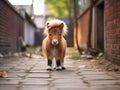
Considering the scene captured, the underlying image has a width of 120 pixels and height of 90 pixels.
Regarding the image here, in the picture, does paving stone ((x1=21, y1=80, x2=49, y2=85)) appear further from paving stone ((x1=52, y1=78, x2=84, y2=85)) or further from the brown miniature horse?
the brown miniature horse

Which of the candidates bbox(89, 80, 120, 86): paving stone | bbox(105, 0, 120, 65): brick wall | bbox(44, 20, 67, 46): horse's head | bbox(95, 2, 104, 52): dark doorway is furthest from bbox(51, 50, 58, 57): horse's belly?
bbox(95, 2, 104, 52): dark doorway

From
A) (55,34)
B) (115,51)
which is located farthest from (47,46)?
(115,51)

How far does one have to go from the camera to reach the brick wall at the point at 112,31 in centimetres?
964

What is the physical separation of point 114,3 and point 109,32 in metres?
1.17

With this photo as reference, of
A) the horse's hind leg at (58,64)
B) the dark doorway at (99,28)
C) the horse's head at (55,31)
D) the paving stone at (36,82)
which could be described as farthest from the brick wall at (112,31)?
the dark doorway at (99,28)

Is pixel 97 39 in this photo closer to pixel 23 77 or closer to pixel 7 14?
pixel 7 14

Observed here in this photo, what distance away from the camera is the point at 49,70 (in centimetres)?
838

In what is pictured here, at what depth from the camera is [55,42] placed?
809cm

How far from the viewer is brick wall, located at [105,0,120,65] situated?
31.6 feet

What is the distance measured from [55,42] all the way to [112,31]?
9.58 feet

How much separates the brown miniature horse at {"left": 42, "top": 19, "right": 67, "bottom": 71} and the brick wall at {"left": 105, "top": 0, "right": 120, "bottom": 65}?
175cm

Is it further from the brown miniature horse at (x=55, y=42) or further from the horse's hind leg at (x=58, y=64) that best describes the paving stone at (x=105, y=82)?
the horse's hind leg at (x=58, y=64)

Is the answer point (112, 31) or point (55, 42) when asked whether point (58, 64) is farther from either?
point (112, 31)

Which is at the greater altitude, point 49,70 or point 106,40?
point 106,40
